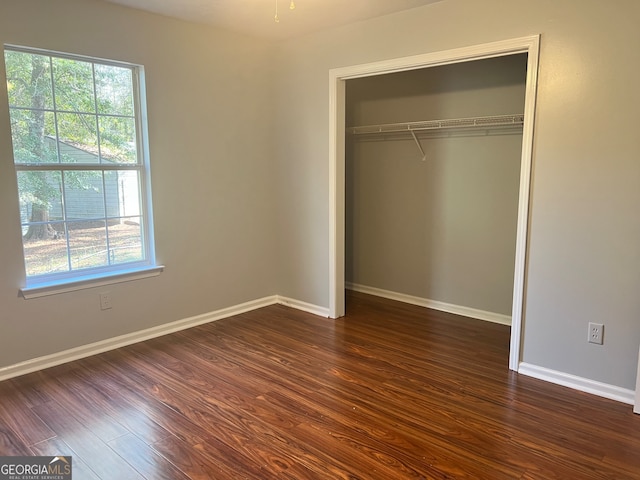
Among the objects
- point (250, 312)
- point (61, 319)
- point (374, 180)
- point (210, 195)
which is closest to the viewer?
point (61, 319)

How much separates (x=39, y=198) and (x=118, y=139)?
0.70 meters

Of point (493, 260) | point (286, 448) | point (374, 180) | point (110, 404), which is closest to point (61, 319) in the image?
point (110, 404)

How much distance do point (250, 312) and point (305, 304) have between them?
21.0 inches

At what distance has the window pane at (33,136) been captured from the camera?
9.68ft

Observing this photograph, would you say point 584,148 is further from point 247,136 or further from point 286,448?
point 247,136

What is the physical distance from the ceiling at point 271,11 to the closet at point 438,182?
1086 mm

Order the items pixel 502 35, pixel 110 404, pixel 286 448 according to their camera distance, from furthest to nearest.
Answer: pixel 502 35 → pixel 110 404 → pixel 286 448

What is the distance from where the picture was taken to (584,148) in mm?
2691

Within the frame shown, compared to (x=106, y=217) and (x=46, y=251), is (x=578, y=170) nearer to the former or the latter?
(x=106, y=217)

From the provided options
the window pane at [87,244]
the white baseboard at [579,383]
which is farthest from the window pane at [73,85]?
the white baseboard at [579,383]

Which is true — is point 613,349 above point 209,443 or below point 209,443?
above


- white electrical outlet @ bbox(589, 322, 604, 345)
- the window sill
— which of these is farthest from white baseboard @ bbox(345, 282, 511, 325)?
the window sill

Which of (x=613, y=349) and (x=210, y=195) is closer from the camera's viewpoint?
(x=613, y=349)

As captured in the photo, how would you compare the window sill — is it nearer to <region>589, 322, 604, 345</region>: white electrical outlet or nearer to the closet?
the closet
